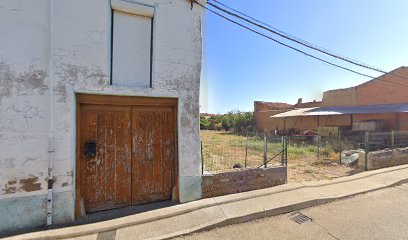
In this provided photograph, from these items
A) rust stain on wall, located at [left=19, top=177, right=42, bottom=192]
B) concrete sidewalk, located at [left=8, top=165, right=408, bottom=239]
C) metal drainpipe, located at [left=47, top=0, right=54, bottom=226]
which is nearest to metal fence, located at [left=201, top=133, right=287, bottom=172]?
concrete sidewalk, located at [left=8, top=165, right=408, bottom=239]

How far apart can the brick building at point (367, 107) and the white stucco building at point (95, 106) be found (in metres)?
16.1

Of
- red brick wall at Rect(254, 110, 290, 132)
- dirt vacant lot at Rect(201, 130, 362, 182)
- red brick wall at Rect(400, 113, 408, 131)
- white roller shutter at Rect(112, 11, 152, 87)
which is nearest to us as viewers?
white roller shutter at Rect(112, 11, 152, 87)

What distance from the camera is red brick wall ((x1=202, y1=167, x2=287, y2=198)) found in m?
5.09

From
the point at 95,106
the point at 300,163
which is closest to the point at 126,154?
the point at 95,106

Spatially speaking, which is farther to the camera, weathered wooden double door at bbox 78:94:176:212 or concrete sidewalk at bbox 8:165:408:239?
weathered wooden double door at bbox 78:94:176:212

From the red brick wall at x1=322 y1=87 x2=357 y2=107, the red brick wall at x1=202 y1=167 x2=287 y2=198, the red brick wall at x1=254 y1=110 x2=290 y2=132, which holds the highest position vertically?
the red brick wall at x1=322 y1=87 x2=357 y2=107

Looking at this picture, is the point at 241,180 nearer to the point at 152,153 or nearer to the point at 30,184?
the point at 152,153

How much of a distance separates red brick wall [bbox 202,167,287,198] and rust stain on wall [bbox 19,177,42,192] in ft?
10.5

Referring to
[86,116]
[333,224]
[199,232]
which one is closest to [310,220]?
[333,224]

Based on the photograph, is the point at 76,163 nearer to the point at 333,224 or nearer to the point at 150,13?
the point at 150,13

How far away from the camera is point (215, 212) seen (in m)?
4.34

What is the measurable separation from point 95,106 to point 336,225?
522 centimetres

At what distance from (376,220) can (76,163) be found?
19.4 ft

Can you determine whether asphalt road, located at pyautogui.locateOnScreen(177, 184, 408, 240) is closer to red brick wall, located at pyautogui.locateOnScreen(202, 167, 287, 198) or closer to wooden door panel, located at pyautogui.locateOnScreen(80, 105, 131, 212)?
red brick wall, located at pyautogui.locateOnScreen(202, 167, 287, 198)
